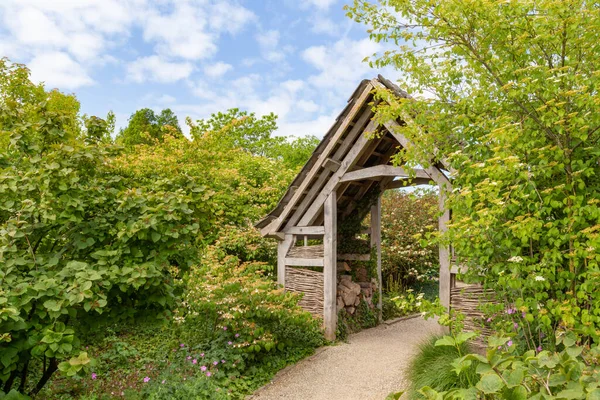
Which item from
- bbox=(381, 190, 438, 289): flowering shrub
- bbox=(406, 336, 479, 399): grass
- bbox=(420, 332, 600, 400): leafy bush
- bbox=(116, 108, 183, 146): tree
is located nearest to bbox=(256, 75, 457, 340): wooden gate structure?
bbox=(406, 336, 479, 399): grass

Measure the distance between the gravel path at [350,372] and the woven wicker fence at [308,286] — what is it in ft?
2.72

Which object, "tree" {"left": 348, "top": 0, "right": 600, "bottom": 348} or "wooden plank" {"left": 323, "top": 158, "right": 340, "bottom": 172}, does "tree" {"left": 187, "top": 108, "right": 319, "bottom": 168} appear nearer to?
"wooden plank" {"left": 323, "top": 158, "right": 340, "bottom": 172}

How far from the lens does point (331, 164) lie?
7.95 m

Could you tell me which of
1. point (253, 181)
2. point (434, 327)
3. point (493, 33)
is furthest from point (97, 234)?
point (253, 181)

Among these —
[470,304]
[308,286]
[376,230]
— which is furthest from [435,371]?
[376,230]

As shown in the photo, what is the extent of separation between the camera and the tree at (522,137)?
154 inches

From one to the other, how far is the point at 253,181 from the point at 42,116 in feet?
28.3

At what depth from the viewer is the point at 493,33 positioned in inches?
174

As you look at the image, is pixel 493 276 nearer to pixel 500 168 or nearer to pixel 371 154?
pixel 500 168

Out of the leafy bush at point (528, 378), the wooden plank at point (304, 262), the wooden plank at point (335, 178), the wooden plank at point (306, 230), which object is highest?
the wooden plank at point (335, 178)

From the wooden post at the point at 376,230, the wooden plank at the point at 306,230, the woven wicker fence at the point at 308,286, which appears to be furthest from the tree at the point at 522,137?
the wooden post at the point at 376,230

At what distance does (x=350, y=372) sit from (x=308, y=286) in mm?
2057

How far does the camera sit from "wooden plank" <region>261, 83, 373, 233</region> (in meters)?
7.46

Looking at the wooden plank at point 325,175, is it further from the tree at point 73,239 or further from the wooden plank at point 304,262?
the tree at point 73,239
